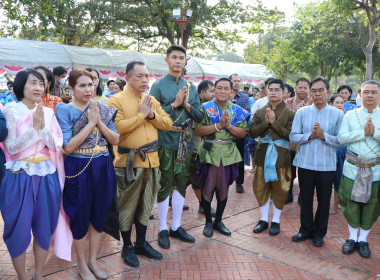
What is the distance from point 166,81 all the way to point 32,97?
1.58m

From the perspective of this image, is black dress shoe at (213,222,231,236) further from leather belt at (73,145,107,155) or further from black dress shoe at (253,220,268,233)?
leather belt at (73,145,107,155)

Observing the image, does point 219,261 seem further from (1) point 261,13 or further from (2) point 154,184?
(1) point 261,13

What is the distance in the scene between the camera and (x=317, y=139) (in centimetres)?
419

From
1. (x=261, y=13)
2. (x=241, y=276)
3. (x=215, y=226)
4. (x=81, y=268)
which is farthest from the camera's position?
(x=261, y=13)

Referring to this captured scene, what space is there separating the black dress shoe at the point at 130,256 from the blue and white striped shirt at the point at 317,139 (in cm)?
222

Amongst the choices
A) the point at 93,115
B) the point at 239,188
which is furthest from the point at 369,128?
the point at 239,188

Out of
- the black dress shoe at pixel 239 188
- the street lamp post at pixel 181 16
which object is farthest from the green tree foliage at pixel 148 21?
the black dress shoe at pixel 239 188

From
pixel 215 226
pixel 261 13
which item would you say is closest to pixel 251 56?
pixel 261 13

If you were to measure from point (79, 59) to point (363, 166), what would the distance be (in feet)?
38.3

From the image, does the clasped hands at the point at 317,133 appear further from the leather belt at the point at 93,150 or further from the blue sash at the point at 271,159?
the leather belt at the point at 93,150

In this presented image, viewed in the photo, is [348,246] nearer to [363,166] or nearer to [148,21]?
[363,166]

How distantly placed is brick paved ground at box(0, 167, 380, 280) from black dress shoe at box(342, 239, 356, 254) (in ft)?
0.21

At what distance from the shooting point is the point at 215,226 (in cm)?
466

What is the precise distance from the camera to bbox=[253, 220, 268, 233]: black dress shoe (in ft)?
15.3
